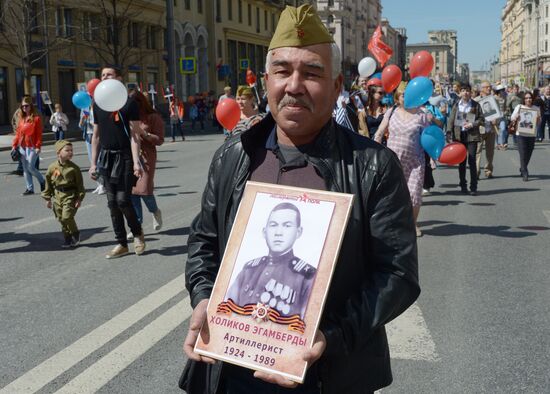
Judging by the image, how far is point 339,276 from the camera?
77.6 inches

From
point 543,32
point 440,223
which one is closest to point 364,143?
point 440,223

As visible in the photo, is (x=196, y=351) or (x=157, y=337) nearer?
(x=196, y=351)

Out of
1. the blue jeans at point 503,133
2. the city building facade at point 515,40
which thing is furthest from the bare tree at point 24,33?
the city building facade at point 515,40

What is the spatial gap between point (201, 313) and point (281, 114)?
0.62m

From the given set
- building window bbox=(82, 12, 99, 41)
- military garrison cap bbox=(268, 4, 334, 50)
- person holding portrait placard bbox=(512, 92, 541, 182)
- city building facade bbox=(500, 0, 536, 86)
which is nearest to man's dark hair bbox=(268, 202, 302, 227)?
military garrison cap bbox=(268, 4, 334, 50)

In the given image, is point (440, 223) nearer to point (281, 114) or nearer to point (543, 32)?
point (281, 114)

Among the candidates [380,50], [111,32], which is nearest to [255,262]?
[380,50]

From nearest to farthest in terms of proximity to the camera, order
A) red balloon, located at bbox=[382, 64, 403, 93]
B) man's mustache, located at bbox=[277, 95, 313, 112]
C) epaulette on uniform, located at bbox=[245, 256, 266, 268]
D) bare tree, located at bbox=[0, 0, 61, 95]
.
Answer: epaulette on uniform, located at bbox=[245, 256, 266, 268]
man's mustache, located at bbox=[277, 95, 313, 112]
red balloon, located at bbox=[382, 64, 403, 93]
bare tree, located at bbox=[0, 0, 61, 95]

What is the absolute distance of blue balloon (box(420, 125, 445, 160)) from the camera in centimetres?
760

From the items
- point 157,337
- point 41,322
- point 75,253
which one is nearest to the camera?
point 157,337

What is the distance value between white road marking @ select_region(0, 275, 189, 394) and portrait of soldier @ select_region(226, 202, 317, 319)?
2.50 m

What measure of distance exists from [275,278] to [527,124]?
12759mm

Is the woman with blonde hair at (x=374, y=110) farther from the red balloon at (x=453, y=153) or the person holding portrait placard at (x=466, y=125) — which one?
the red balloon at (x=453, y=153)

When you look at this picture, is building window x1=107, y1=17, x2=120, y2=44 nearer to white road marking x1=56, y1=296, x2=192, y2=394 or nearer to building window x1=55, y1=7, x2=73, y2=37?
building window x1=55, y1=7, x2=73, y2=37
